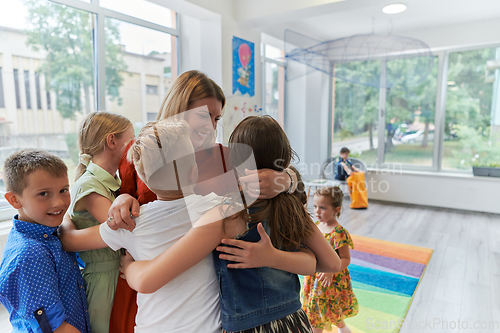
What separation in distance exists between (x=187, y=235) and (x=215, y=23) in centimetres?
305

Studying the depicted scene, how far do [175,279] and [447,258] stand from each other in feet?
10.3

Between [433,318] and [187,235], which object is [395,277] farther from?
[187,235]

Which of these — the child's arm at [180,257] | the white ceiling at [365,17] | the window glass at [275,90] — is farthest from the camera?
the window glass at [275,90]

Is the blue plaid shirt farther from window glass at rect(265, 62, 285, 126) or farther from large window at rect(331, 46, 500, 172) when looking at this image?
window glass at rect(265, 62, 285, 126)

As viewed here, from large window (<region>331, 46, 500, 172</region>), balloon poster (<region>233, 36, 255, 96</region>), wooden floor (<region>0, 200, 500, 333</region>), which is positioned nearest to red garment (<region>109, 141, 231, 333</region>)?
wooden floor (<region>0, 200, 500, 333</region>)

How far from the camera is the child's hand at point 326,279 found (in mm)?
1705

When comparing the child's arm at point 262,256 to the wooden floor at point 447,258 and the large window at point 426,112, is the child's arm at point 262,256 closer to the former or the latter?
the wooden floor at point 447,258

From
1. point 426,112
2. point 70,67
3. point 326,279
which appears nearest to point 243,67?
point 70,67

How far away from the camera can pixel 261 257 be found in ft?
2.60

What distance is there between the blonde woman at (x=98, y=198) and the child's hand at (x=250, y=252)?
1.29ft

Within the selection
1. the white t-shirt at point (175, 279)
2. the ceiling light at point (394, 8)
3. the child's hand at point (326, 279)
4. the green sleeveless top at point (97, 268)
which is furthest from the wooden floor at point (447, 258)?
the ceiling light at point (394, 8)

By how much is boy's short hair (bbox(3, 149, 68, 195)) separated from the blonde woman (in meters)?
0.10

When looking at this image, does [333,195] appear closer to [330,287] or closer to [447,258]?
[330,287]

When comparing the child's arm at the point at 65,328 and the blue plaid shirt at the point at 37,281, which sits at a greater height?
the blue plaid shirt at the point at 37,281
